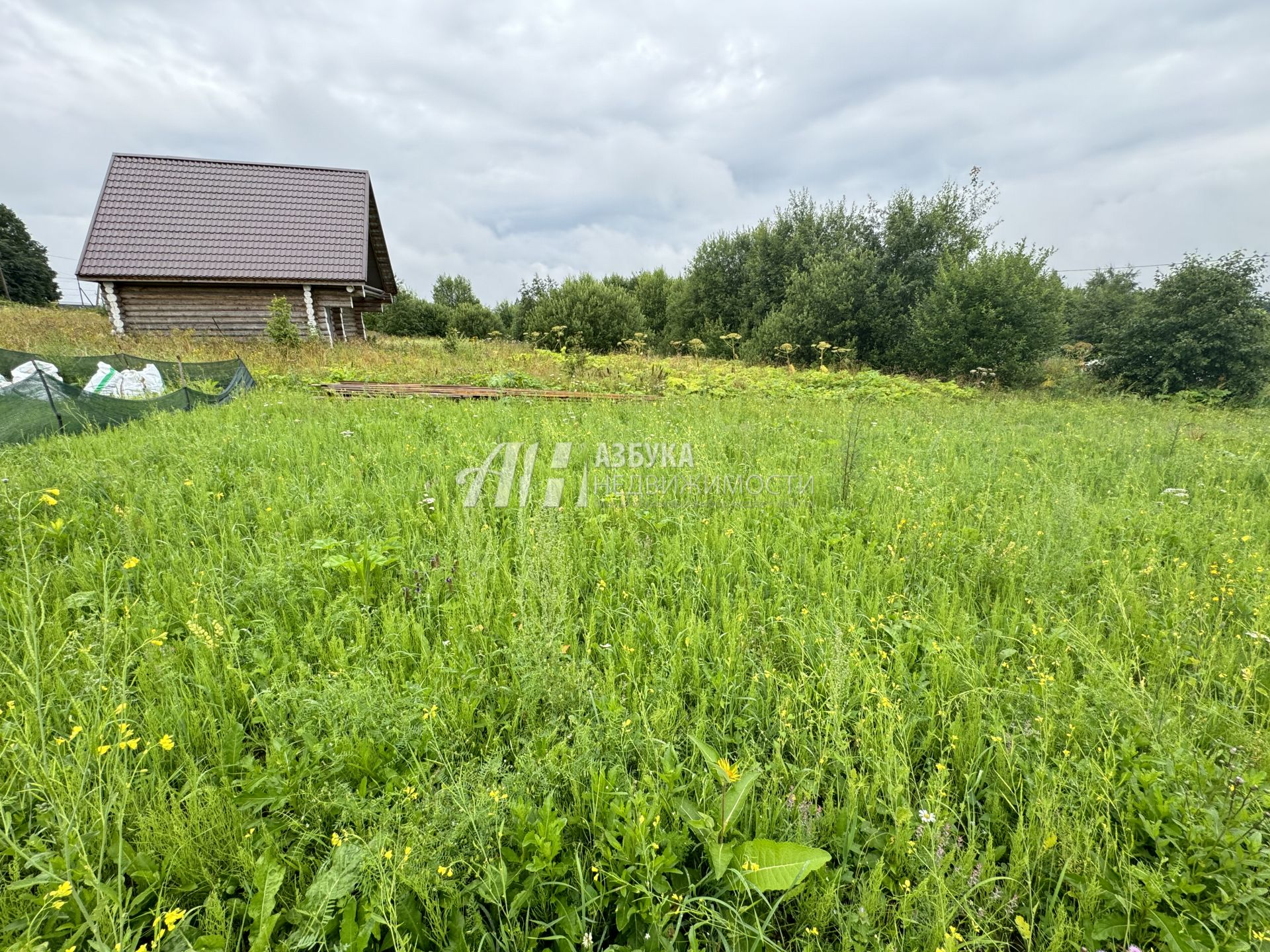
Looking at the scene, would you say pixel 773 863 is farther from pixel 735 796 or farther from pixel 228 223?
pixel 228 223

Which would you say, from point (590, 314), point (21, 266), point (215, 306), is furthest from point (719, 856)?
point (21, 266)

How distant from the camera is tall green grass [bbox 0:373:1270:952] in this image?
1.10m

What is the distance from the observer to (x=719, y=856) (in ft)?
3.74

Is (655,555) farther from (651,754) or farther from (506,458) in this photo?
(506,458)

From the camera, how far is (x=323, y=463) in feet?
12.5

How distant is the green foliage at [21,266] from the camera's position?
3953 centimetres

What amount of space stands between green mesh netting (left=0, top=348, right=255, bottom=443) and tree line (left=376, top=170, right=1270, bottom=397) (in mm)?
10015

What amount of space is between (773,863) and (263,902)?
114 cm

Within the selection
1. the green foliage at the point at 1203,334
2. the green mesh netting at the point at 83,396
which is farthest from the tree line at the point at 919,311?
the green mesh netting at the point at 83,396

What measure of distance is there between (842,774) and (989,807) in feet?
1.27

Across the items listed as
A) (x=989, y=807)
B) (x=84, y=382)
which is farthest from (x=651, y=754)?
(x=84, y=382)

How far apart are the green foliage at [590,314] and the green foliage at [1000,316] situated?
12.2 meters

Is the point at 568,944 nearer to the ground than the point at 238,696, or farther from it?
nearer to the ground

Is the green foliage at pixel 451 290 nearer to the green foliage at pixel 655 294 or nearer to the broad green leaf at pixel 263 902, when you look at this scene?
the green foliage at pixel 655 294
